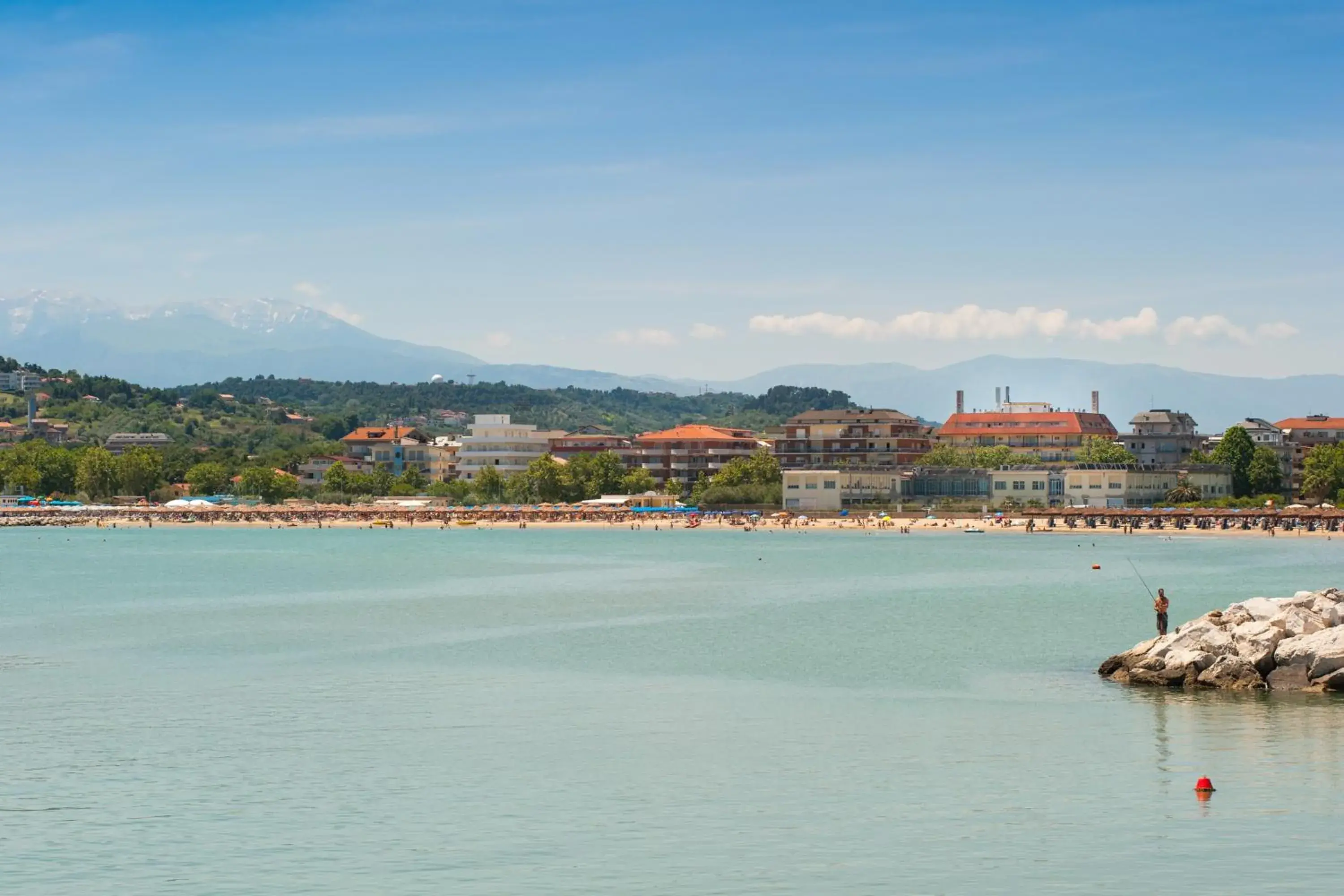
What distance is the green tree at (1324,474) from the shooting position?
11962cm

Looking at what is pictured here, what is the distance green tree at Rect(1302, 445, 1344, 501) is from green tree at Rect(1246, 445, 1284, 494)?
277 centimetres

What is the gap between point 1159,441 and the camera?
144500 millimetres

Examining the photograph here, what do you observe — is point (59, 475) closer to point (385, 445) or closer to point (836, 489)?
point (385, 445)

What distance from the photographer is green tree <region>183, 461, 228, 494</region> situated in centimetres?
15312

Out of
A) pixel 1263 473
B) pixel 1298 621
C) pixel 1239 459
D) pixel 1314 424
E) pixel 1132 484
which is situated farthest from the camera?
pixel 1314 424

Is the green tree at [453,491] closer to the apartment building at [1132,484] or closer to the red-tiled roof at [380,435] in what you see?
the red-tiled roof at [380,435]

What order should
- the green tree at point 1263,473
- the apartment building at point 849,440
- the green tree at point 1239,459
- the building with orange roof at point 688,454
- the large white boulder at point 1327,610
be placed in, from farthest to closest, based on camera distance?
the building with orange roof at point 688,454 → the apartment building at point 849,440 → the green tree at point 1239,459 → the green tree at point 1263,473 → the large white boulder at point 1327,610

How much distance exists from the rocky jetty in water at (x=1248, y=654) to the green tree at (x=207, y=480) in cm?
13156

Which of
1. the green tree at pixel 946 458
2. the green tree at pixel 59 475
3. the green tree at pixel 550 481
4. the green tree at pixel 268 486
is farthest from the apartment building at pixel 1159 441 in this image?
the green tree at pixel 59 475

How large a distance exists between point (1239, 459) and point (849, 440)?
33.1m

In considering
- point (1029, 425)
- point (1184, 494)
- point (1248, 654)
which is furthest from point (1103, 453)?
point (1248, 654)

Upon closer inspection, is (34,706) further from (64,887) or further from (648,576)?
(648,576)

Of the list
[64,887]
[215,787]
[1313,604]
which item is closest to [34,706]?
[215,787]

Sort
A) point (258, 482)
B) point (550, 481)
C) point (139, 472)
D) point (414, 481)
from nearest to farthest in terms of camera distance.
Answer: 1. point (550, 481)
2. point (258, 482)
3. point (139, 472)
4. point (414, 481)
